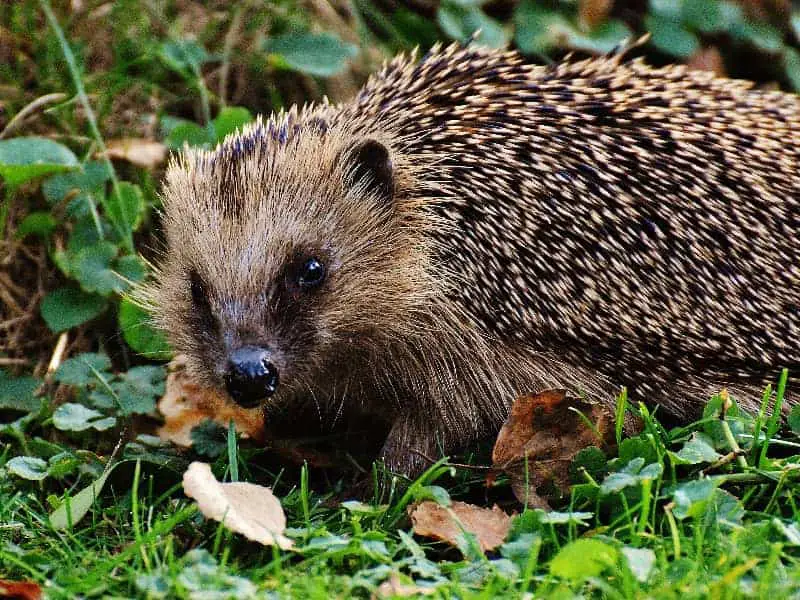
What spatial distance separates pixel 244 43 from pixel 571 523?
4.28 metres

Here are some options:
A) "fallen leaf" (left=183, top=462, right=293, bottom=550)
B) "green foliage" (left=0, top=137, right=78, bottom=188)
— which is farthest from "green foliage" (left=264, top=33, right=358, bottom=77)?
"fallen leaf" (left=183, top=462, right=293, bottom=550)

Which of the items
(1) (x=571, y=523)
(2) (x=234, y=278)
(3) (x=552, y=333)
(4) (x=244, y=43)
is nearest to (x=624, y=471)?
(1) (x=571, y=523)

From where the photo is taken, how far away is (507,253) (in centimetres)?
448

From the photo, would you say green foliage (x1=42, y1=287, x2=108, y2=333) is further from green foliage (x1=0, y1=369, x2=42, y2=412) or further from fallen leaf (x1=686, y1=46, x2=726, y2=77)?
fallen leaf (x1=686, y1=46, x2=726, y2=77)

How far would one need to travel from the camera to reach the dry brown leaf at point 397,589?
10.7 feet

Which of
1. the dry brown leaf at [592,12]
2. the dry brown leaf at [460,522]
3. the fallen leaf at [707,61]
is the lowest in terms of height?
the dry brown leaf at [460,522]

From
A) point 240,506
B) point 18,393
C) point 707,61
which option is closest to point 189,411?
point 18,393

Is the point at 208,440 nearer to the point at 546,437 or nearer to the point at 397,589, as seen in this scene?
the point at 546,437

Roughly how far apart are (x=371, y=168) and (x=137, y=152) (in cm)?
213

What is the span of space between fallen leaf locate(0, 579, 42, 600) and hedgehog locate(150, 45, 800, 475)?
1147 mm

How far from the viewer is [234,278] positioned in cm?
422

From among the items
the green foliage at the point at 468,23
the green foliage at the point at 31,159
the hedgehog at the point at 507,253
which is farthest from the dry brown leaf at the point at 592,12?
the green foliage at the point at 31,159

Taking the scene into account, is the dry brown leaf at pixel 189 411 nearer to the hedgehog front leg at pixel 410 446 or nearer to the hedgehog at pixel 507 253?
the hedgehog at pixel 507 253

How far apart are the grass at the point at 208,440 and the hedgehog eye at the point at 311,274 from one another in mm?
712
